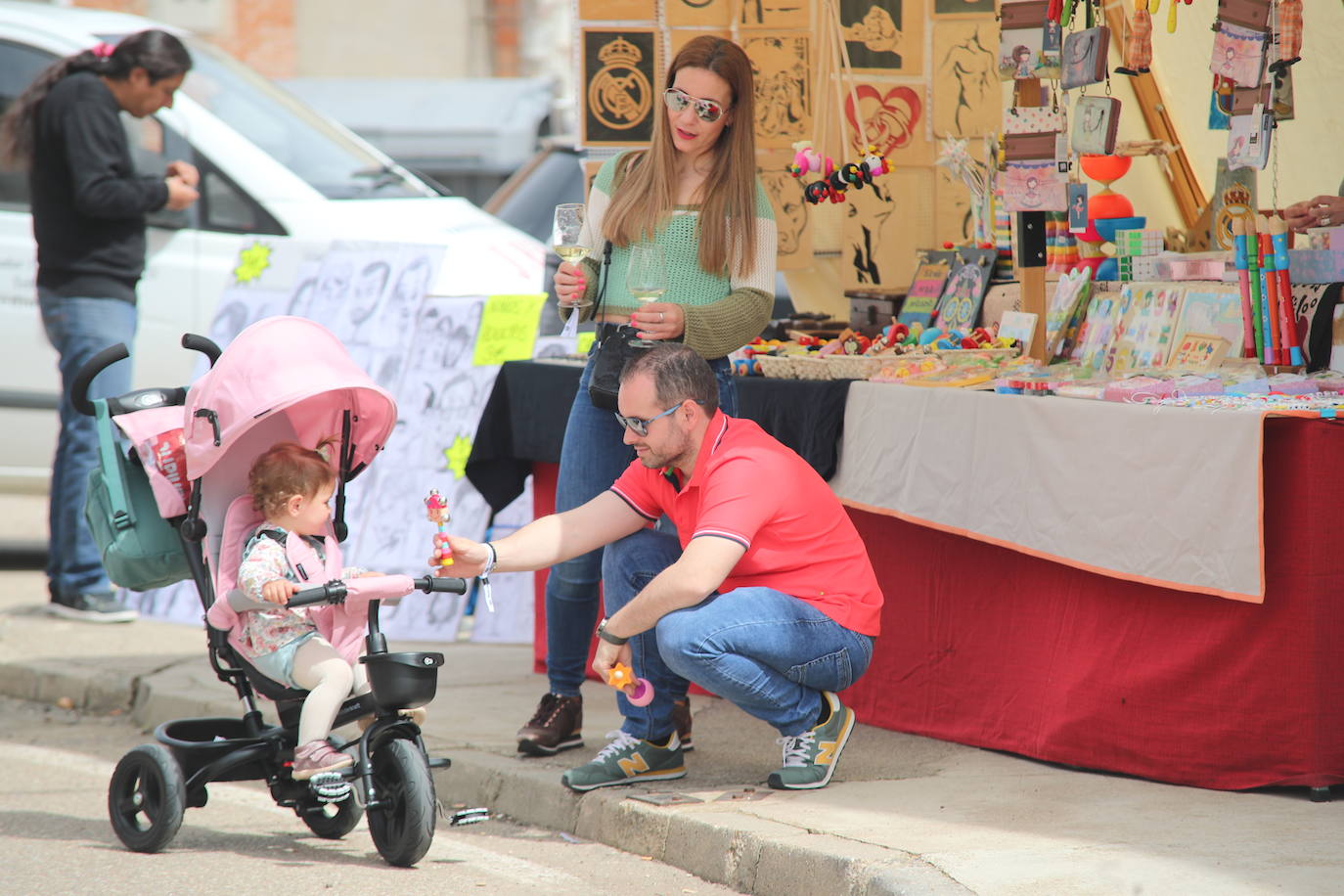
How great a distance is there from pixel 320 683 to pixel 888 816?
58.5 inches

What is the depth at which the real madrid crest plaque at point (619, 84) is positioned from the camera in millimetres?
6430

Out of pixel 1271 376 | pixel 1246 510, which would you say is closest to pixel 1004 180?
pixel 1271 376

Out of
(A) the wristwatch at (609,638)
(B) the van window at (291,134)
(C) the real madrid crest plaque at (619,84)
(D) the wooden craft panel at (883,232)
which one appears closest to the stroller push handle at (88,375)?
(A) the wristwatch at (609,638)

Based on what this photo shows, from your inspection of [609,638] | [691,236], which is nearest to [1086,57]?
[691,236]

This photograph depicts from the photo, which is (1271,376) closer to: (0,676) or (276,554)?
(276,554)

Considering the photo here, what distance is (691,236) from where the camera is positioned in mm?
5020

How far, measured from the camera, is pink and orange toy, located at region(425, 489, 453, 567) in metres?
4.32

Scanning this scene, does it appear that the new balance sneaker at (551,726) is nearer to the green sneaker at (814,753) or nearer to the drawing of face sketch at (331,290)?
the green sneaker at (814,753)

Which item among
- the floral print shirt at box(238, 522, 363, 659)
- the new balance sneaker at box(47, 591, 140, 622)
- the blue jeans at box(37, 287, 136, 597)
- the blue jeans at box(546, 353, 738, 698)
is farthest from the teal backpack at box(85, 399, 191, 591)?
the new balance sneaker at box(47, 591, 140, 622)

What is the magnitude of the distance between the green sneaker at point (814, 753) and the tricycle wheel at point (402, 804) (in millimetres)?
971

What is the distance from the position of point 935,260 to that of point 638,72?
1.28 meters

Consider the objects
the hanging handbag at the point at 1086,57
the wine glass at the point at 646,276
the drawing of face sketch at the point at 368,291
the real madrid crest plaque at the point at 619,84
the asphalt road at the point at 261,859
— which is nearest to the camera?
the asphalt road at the point at 261,859

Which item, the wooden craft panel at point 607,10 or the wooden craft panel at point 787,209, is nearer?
the wooden craft panel at point 607,10

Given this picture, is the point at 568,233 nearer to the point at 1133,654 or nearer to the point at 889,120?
the point at 1133,654
